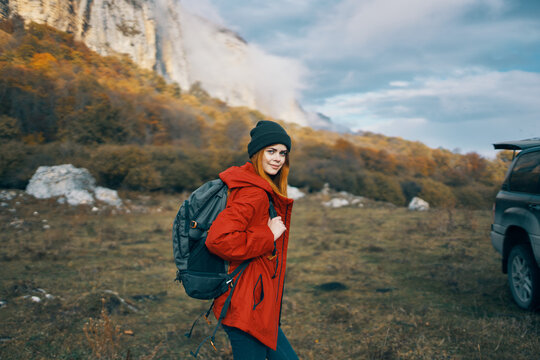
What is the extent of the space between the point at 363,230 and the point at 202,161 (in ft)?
43.7

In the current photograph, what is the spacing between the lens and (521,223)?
397 cm

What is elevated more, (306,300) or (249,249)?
(249,249)

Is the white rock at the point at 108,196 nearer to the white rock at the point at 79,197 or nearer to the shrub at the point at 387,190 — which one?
the white rock at the point at 79,197

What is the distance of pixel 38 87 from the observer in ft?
45.2

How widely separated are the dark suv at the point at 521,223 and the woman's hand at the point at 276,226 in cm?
334

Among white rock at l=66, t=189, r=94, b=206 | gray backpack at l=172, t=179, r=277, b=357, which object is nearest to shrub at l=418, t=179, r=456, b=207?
white rock at l=66, t=189, r=94, b=206

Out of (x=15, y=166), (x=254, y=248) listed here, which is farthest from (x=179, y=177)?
(x=254, y=248)

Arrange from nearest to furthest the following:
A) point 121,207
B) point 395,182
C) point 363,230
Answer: point 363,230, point 121,207, point 395,182

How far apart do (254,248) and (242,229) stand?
0.11 m

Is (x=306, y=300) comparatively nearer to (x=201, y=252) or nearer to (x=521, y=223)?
(x=521, y=223)

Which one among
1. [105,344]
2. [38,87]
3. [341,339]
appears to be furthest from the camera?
[38,87]

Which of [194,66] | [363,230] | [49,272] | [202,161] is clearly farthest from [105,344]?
[194,66]

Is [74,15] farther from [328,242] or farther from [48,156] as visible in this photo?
[328,242]

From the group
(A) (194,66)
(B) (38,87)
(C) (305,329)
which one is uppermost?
(A) (194,66)
